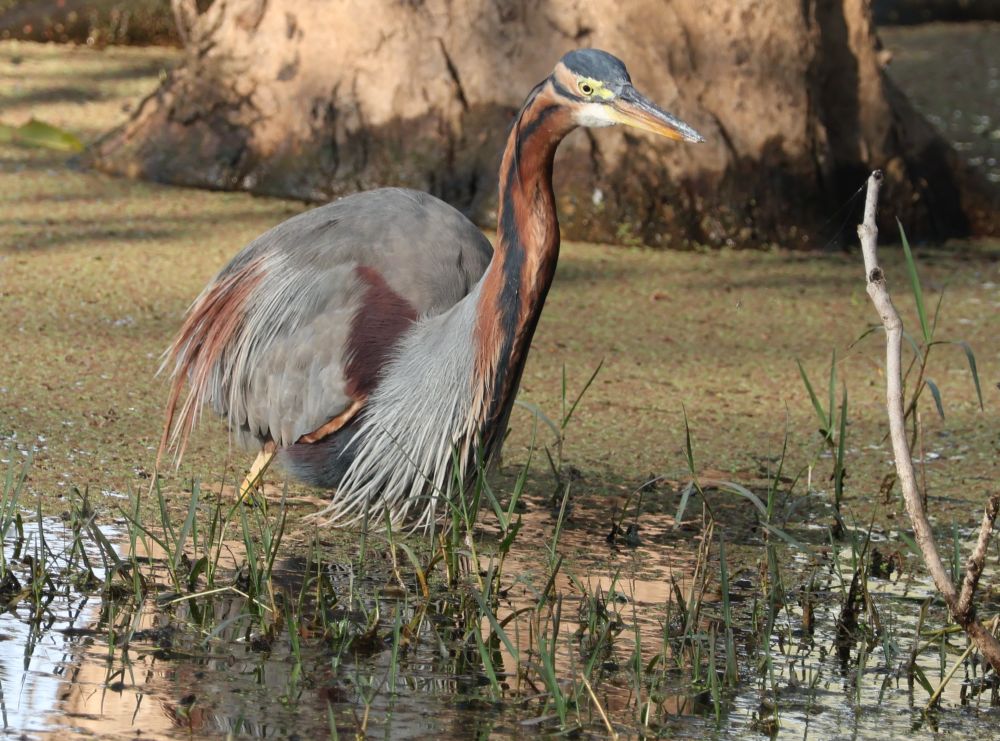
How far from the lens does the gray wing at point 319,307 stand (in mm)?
3500

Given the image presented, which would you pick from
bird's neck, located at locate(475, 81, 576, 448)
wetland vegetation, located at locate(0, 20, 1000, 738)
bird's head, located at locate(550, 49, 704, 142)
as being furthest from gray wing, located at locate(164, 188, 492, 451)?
bird's head, located at locate(550, 49, 704, 142)

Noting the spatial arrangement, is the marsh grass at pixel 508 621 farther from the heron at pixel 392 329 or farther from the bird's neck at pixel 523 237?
the bird's neck at pixel 523 237

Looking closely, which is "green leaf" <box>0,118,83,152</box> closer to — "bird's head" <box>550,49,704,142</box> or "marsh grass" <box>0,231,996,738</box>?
"marsh grass" <box>0,231,996,738</box>

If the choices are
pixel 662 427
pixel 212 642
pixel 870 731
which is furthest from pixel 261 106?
pixel 870 731

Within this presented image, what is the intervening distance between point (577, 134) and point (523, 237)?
2881mm

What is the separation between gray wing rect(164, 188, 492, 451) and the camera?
11.5 feet

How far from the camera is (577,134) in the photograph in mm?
5922

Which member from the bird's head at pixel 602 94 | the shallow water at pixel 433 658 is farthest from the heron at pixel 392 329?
the shallow water at pixel 433 658

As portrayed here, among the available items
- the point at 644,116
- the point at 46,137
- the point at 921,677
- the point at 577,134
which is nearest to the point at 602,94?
the point at 644,116

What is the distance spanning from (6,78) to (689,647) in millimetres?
5741

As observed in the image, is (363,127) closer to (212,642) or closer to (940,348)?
(940,348)

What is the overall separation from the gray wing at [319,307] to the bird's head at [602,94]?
0.69 m

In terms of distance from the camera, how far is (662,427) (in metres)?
4.27

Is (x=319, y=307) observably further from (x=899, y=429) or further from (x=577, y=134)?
(x=577, y=134)
